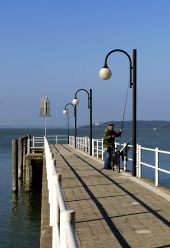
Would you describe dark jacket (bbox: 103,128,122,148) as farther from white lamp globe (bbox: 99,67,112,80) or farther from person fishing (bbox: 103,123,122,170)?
white lamp globe (bbox: 99,67,112,80)

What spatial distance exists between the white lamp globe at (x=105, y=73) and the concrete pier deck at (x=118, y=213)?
4.16 meters

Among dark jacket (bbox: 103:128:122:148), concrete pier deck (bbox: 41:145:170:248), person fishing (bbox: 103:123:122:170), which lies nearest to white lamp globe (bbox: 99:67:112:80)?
person fishing (bbox: 103:123:122:170)

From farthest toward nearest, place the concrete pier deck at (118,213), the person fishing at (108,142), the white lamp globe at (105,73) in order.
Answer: the person fishing at (108,142), the white lamp globe at (105,73), the concrete pier deck at (118,213)

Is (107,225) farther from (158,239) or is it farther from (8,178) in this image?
(8,178)

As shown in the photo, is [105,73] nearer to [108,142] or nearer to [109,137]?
[109,137]

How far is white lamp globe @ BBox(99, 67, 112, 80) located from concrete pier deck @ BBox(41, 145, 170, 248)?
164 inches

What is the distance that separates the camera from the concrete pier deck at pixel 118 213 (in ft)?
21.3

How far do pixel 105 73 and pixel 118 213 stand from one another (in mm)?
8539

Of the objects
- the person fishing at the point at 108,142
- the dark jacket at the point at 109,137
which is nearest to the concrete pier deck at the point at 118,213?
the person fishing at the point at 108,142

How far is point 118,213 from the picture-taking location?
8453 mm

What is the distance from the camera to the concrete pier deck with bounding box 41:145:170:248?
6.49 metres

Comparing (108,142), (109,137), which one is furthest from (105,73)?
(108,142)

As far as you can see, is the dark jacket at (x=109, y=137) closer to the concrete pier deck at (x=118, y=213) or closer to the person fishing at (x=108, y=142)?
the person fishing at (x=108, y=142)

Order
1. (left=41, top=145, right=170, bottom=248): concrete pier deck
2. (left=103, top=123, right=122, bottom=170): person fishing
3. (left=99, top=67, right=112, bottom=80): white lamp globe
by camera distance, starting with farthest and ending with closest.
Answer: (left=103, top=123, right=122, bottom=170): person fishing, (left=99, top=67, right=112, bottom=80): white lamp globe, (left=41, top=145, right=170, bottom=248): concrete pier deck
